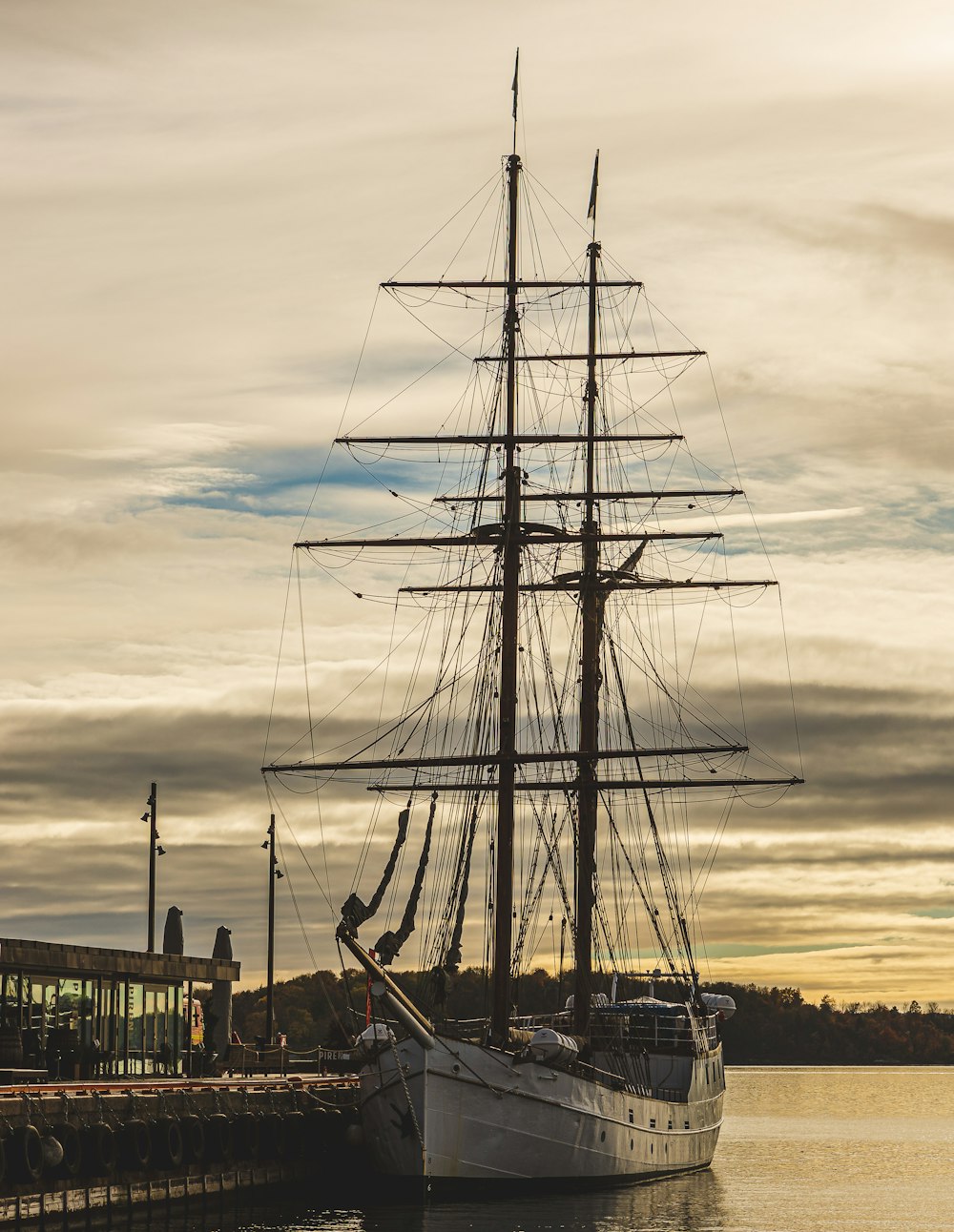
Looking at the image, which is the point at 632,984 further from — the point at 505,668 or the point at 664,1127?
the point at 505,668

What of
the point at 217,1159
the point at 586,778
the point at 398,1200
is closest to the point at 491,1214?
the point at 398,1200

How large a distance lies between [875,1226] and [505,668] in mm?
19138

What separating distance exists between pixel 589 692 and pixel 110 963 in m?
23.0

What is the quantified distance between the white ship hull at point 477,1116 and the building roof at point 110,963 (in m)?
7.85

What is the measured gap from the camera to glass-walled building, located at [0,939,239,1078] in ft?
167

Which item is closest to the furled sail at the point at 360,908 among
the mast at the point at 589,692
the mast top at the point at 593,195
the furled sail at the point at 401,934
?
the furled sail at the point at 401,934

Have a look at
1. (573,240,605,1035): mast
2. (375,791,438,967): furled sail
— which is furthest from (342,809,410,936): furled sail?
(573,240,605,1035): mast

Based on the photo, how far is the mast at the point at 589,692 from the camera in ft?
227

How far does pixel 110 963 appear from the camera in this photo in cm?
5534

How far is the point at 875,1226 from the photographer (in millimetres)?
52469

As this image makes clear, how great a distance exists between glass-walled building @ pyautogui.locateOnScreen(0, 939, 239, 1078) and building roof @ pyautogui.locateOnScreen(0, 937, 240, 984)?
29 mm

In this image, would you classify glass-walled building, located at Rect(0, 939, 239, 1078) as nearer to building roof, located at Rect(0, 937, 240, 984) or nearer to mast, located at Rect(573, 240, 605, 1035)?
building roof, located at Rect(0, 937, 240, 984)

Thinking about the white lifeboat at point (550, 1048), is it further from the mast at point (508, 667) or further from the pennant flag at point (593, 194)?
the pennant flag at point (593, 194)


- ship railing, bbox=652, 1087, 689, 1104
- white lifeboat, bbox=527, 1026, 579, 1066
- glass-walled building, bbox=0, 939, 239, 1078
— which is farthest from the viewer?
ship railing, bbox=652, 1087, 689, 1104
